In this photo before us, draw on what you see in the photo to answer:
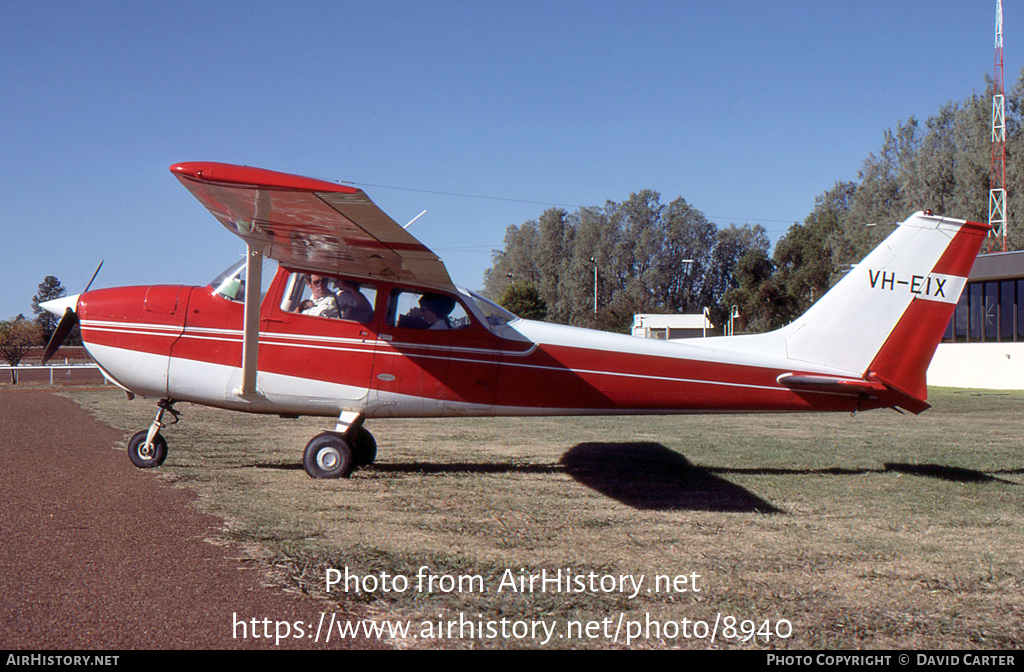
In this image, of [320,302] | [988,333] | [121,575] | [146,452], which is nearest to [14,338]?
[146,452]

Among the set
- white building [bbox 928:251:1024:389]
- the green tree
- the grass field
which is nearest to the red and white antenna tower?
white building [bbox 928:251:1024:389]

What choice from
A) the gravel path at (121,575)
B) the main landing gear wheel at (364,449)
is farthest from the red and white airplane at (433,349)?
the gravel path at (121,575)

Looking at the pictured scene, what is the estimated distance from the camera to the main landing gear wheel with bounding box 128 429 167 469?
25.1 feet

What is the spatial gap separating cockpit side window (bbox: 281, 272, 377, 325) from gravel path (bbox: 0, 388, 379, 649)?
7.10ft

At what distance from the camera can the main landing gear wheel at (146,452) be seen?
764cm

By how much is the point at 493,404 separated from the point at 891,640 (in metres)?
4.83

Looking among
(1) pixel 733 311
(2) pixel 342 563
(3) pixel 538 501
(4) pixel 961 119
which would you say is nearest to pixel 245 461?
(3) pixel 538 501

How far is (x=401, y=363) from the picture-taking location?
758 cm

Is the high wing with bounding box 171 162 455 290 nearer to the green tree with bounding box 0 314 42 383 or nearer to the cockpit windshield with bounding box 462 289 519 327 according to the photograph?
the cockpit windshield with bounding box 462 289 519 327

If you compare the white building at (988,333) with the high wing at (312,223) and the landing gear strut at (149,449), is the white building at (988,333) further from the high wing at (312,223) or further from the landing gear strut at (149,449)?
the landing gear strut at (149,449)

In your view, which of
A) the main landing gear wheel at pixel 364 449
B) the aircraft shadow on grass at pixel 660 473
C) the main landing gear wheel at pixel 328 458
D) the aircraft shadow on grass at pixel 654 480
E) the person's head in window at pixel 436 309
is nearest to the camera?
the aircraft shadow on grass at pixel 654 480

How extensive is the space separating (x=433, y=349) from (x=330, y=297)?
3.89ft

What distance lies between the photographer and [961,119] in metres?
44.2

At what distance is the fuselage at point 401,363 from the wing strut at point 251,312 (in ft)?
0.77
